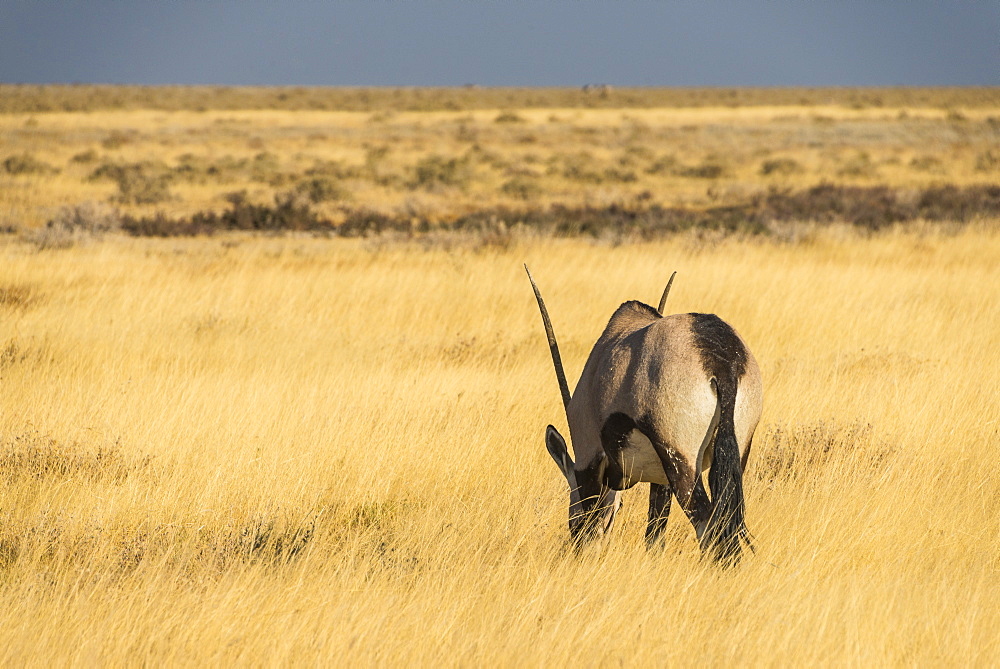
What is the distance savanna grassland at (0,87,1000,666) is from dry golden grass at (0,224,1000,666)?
0.02 m

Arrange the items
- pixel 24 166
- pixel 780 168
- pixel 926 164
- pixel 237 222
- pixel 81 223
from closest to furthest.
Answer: pixel 81 223 → pixel 237 222 → pixel 24 166 → pixel 780 168 → pixel 926 164

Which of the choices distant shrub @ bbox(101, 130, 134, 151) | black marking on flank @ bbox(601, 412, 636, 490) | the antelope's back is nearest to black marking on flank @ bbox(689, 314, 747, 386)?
the antelope's back

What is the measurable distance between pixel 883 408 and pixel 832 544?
8.43ft

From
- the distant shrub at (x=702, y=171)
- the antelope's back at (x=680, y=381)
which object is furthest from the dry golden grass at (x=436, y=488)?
the distant shrub at (x=702, y=171)

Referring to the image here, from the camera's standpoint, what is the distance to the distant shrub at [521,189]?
27969mm

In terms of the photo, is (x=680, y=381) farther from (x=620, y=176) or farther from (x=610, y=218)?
(x=620, y=176)

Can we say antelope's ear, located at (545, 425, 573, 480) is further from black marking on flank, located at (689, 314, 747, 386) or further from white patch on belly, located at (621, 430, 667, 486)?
black marking on flank, located at (689, 314, 747, 386)

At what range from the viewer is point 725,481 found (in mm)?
3523

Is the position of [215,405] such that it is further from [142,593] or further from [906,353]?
[906,353]

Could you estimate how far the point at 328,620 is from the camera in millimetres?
3496

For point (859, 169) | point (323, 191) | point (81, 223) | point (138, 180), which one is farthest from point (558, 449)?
point (859, 169)

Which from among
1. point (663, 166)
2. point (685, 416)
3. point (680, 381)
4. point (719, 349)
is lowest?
point (663, 166)

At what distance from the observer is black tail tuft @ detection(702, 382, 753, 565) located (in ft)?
11.6

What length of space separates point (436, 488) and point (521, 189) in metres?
23.6
